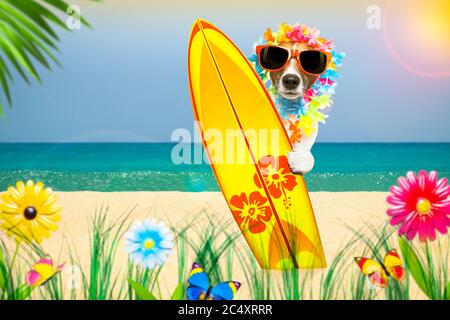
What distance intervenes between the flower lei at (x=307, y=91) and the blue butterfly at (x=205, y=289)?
0.84 meters

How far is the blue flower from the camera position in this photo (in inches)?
82.0

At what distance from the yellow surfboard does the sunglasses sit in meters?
0.16

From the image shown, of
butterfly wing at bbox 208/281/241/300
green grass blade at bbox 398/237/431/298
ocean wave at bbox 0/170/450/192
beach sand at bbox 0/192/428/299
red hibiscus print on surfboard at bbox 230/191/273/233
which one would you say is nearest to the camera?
butterfly wing at bbox 208/281/241/300

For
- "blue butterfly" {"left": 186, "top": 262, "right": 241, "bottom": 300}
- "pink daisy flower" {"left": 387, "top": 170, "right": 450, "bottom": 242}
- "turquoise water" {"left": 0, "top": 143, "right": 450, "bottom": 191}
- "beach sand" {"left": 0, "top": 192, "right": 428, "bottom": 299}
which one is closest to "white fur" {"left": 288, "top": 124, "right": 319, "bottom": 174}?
"beach sand" {"left": 0, "top": 192, "right": 428, "bottom": 299}

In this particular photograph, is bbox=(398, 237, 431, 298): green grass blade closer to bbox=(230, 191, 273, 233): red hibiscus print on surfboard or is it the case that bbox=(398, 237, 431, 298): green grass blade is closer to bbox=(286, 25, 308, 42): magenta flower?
bbox=(230, 191, 273, 233): red hibiscus print on surfboard

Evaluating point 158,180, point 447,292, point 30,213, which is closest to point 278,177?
point 447,292

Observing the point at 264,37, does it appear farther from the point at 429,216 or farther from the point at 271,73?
the point at 429,216

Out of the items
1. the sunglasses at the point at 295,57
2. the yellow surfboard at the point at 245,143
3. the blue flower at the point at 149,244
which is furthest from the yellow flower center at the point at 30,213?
the sunglasses at the point at 295,57

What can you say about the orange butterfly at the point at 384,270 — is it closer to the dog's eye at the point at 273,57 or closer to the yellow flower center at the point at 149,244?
the yellow flower center at the point at 149,244

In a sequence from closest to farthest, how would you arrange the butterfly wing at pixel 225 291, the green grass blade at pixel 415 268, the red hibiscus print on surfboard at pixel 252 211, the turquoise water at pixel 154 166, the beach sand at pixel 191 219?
the butterfly wing at pixel 225 291 < the green grass blade at pixel 415 268 < the beach sand at pixel 191 219 < the red hibiscus print on surfboard at pixel 252 211 < the turquoise water at pixel 154 166

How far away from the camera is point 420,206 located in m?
2.12

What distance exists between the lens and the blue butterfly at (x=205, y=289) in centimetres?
203

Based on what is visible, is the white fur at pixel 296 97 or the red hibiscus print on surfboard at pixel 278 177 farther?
the red hibiscus print on surfboard at pixel 278 177

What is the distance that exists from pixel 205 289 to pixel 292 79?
100cm
